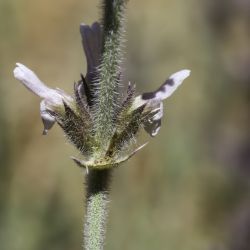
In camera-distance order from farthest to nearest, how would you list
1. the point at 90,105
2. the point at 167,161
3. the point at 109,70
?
the point at 167,161
the point at 90,105
the point at 109,70

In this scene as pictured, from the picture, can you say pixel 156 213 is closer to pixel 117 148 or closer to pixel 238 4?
pixel 238 4

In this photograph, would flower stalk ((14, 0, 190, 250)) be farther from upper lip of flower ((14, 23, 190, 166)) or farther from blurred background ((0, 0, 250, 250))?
blurred background ((0, 0, 250, 250))

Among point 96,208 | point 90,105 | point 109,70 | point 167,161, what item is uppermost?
point 109,70

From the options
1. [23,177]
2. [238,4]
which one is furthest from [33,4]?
[238,4]

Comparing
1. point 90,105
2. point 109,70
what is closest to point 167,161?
point 90,105

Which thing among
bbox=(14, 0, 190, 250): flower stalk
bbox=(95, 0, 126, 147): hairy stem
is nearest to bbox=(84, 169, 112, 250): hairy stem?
bbox=(14, 0, 190, 250): flower stalk

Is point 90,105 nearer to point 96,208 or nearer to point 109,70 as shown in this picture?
point 109,70
